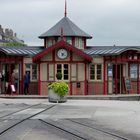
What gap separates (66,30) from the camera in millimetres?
51500

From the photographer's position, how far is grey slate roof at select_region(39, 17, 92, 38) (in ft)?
166

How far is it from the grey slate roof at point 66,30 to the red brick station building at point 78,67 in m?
3.50

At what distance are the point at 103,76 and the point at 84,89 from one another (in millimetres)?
1917

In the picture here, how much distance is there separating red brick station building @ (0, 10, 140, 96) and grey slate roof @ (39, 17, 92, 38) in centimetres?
350

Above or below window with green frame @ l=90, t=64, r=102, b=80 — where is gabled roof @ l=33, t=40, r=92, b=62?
above

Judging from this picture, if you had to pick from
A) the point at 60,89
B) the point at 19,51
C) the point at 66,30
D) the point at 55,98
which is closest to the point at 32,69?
the point at 19,51

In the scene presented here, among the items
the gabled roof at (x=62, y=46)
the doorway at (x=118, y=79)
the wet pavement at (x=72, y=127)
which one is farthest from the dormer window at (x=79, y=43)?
the wet pavement at (x=72, y=127)

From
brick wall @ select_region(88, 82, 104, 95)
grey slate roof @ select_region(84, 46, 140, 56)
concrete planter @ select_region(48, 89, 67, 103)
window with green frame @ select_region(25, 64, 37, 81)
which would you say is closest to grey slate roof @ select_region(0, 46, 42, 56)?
window with green frame @ select_region(25, 64, 37, 81)

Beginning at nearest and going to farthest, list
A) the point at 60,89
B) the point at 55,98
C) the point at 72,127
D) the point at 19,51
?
the point at 72,127, the point at 60,89, the point at 55,98, the point at 19,51

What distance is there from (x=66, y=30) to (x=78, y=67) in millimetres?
7067

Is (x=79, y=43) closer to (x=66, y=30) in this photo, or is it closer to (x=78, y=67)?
(x=66, y=30)

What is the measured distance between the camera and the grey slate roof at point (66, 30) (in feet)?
166

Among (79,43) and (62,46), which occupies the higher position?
(79,43)

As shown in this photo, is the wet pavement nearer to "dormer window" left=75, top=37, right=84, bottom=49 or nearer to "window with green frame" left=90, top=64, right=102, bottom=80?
"window with green frame" left=90, top=64, right=102, bottom=80
